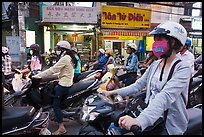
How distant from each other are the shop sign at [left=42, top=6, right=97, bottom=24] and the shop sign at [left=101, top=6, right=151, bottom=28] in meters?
0.57

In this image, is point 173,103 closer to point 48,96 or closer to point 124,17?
point 48,96

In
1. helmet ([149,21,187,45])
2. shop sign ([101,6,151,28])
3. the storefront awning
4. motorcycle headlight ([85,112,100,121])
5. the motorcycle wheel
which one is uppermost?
shop sign ([101,6,151,28])

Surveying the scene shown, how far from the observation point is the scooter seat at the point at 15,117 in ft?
7.39

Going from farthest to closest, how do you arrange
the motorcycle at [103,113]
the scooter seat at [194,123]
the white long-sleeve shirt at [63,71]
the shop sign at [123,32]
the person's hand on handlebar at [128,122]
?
the shop sign at [123,32]
the white long-sleeve shirt at [63,71]
the motorcycle at [103,113]
the scooter seat at [194,123]
the person's hand on handlebar at [128,122]

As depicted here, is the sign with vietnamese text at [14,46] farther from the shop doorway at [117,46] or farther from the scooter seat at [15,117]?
the shop doorway at [117,46]

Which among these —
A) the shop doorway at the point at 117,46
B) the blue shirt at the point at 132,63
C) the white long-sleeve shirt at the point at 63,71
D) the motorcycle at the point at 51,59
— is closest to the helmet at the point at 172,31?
the white long-sleeve shirt at the point at 63,71

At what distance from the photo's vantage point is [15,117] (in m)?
2.30

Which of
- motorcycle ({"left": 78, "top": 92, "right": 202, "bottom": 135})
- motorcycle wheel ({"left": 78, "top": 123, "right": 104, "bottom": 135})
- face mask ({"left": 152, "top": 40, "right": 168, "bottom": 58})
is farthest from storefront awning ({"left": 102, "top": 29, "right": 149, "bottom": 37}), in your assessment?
face mask ({"left": 152, "top": 40, "right": 168, "bottom": 58})

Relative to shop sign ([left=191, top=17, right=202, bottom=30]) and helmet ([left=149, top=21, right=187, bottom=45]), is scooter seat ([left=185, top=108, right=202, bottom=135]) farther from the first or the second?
shop sign ([left=191, top=17, right=202, bottom=30])

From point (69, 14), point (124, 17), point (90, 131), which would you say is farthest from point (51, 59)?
point (90, 131)

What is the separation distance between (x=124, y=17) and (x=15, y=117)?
10.2 metres

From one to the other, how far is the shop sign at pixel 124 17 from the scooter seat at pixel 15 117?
9.29m

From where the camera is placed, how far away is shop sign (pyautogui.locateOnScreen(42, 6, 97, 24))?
10617mm

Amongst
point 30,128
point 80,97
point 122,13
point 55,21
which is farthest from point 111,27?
point 30,128
